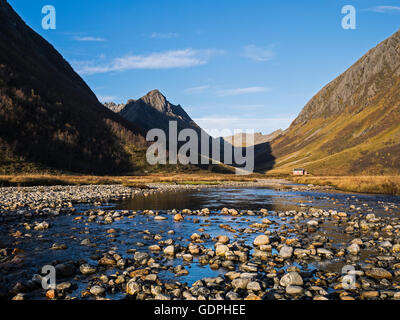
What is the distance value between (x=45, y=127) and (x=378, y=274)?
11360 centimetres

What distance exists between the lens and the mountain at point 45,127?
3377 inches

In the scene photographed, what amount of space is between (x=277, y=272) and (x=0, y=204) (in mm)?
24916

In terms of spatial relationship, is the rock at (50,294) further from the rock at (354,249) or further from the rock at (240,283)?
the rock at (354,249)

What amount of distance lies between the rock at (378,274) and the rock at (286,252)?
2907 millimetres

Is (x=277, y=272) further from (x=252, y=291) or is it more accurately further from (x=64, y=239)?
(x=64, y=239)

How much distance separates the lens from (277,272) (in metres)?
10.3

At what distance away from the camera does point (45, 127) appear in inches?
4092

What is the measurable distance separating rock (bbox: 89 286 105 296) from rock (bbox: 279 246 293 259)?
7.30 m

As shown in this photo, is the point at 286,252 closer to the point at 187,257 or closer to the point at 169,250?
the point at 187,257

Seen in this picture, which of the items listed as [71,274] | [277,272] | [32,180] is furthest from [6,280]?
[32,180]

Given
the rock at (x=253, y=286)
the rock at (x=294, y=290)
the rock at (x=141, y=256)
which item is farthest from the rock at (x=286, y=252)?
the rock at (x=141, y=256)

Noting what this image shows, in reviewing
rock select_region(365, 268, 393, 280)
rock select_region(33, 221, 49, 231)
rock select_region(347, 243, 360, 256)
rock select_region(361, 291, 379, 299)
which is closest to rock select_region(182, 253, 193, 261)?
rock select_region(361, 291, 379, 299)

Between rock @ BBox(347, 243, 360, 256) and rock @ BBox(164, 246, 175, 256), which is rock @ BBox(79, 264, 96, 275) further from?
rock @ BBox(347, 243, 360, 256)

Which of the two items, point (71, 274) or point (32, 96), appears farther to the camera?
point (32, 96)
